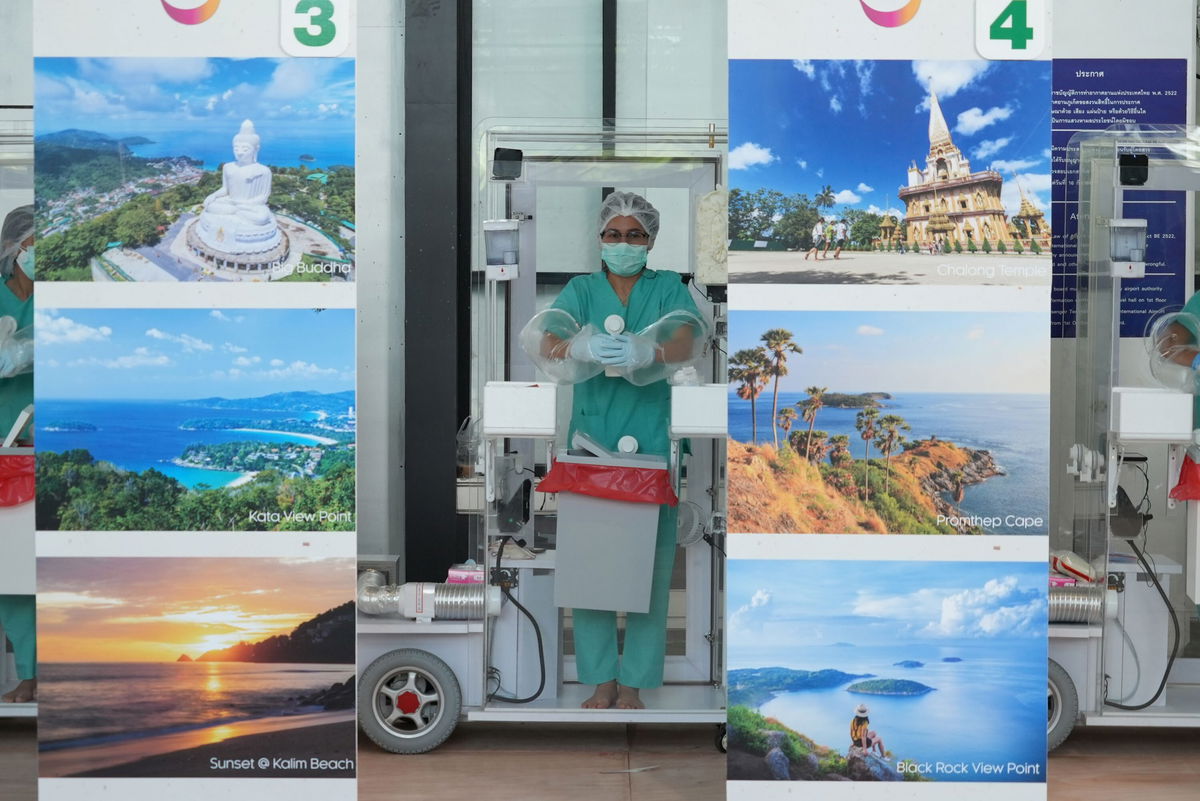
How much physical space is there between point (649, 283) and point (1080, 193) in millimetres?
1388

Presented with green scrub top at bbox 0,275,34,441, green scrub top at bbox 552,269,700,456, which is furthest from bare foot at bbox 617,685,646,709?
green scrub top at bbox 0,275,34,441

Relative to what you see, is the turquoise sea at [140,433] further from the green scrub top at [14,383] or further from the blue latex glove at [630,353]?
the blue latex glove at [630,353]

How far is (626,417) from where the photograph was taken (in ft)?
13.5

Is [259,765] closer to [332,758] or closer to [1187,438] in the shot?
[332,758]

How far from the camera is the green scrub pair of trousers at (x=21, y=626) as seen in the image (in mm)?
4035

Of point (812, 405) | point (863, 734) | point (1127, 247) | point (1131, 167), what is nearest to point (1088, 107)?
point (1131, 167)

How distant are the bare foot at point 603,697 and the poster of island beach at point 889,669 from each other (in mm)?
958

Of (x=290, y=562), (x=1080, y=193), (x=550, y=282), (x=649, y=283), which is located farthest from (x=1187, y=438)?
(x=550, y=282)

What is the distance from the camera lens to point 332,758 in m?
3.13

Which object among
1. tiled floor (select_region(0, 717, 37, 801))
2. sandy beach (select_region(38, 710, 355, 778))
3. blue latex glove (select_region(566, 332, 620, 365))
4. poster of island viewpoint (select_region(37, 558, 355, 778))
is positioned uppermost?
blue latex glove (select_region(566, 332, 620, 365))

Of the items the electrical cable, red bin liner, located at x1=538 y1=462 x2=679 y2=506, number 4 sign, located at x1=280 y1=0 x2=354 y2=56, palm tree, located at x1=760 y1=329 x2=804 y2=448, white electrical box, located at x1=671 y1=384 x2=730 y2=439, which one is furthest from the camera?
the electrical cable

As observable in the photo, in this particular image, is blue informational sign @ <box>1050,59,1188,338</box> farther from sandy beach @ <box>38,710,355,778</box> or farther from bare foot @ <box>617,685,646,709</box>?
sandy beach @ <box>38,710,355,778</box>

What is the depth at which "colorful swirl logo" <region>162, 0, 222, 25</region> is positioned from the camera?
3070 millimetres

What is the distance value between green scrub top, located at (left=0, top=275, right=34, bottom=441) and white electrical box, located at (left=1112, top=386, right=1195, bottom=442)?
10.9 feet
